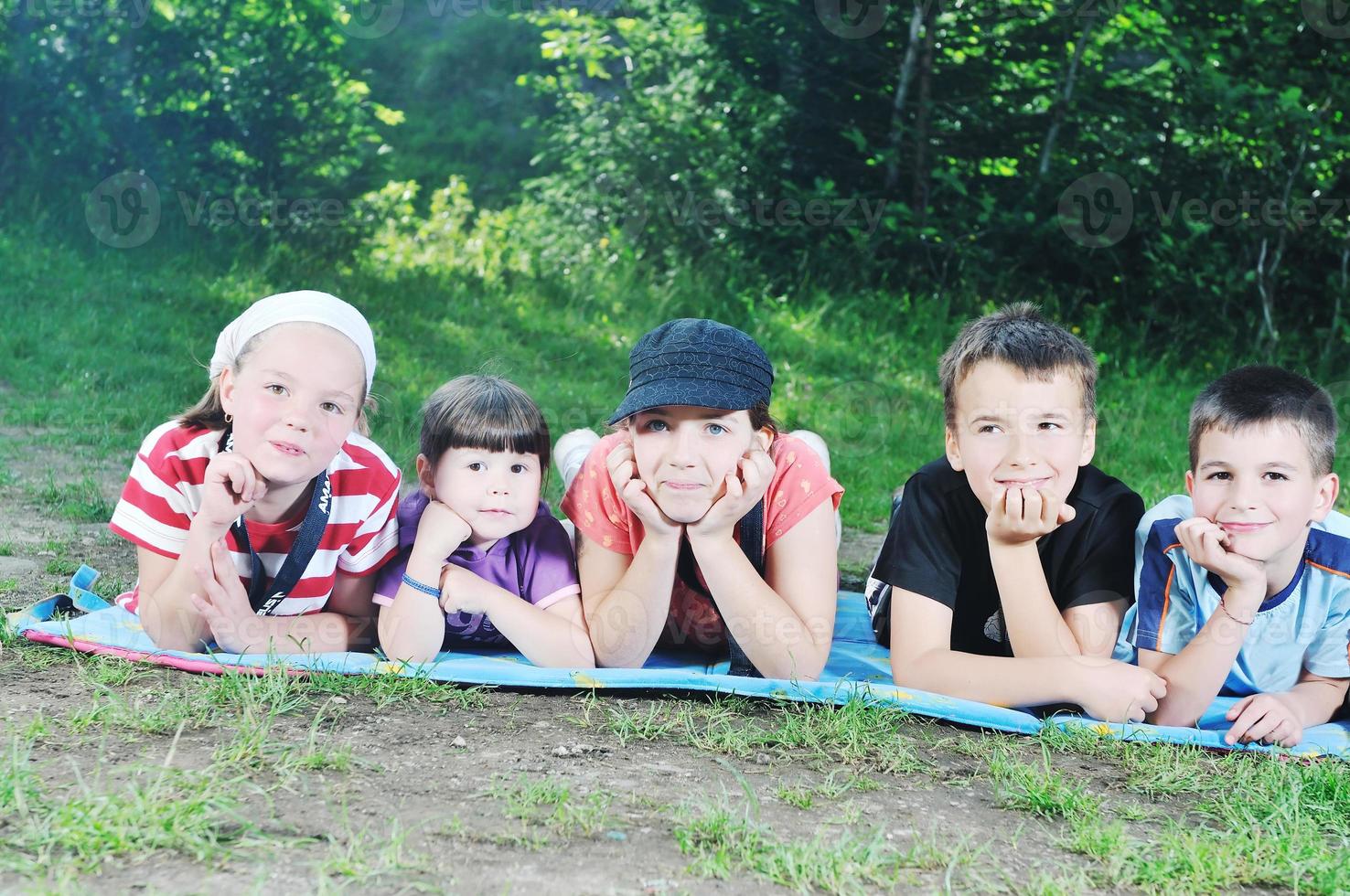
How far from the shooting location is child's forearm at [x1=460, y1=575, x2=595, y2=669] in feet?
11.6

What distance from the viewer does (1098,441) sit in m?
7.34

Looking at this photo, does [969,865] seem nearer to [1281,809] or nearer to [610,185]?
[1281,809]

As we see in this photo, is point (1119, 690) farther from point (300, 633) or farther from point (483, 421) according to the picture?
point (300, 633)

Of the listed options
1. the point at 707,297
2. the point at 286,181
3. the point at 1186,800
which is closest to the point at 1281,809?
the point at 1186,800

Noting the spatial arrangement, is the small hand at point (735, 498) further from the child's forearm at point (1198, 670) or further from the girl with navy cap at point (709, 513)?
the child's forearm at point (1198, 670)

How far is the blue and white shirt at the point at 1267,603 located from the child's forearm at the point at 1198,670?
0.32 feet

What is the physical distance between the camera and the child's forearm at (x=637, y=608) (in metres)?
3.36

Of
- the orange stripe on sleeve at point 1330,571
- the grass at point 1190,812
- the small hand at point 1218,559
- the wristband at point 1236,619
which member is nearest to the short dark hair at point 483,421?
the grass at point 1190,812

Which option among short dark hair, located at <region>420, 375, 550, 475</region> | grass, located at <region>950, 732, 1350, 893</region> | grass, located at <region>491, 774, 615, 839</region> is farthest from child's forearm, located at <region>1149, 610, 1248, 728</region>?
short dark hair, located at <region>420, 375, 550, 475</region>

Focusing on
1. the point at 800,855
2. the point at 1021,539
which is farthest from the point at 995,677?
the point at 800,855

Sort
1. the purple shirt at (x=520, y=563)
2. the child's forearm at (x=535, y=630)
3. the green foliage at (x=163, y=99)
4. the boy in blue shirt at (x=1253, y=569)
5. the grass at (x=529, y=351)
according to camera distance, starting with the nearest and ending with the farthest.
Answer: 1. the boy in blue shirt at (x=1253, y=569)
2. the child's forearm at (x=535, y=630)
3. the purple shirt at (x=520, y=563)
4. the grass at (x=529, y=351)
5. the green foliage at (x=163, y=99)

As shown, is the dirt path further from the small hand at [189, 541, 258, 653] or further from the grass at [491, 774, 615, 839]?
the small hand at [189, 541, 258, 653]

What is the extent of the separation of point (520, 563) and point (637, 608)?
451 mm

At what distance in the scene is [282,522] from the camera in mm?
3596
